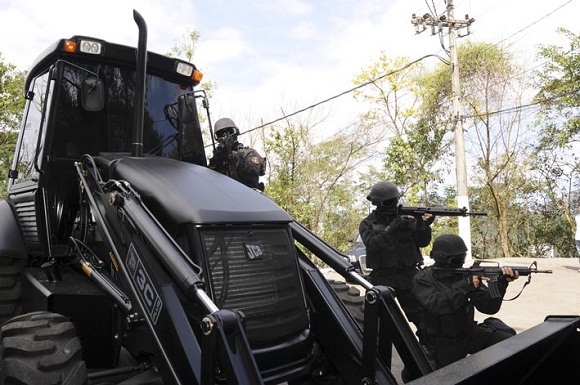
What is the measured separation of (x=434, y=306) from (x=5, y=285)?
10.3ft

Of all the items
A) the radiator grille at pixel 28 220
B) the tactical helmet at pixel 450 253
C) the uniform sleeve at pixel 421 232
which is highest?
the radiator grille at pixel 28 220

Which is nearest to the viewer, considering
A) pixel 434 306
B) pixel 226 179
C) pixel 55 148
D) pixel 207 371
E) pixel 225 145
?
pixel 207 371

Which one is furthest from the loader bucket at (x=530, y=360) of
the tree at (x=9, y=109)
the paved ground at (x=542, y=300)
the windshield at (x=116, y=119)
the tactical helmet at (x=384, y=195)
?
the tree at (x=9, y=109)

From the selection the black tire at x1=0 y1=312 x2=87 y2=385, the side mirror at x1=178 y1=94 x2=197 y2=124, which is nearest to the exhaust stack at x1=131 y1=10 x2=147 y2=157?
the side mirror at x1=178 y1=94 x2=197 y2=124

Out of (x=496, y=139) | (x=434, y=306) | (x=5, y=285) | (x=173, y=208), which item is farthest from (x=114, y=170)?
(x=496, y=139)

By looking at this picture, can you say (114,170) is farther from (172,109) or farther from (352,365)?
(352,365)

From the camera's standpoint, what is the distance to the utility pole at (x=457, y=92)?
611 inches

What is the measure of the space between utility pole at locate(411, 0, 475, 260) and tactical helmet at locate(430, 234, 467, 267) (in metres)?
10.4

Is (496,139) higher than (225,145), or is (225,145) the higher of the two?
(496,139)

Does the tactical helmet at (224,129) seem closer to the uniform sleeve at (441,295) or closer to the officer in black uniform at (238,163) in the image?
the officer in black uniform at (238,163)

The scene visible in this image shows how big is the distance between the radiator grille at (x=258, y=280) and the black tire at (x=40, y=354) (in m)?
0.77

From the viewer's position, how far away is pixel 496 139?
69.8 ft

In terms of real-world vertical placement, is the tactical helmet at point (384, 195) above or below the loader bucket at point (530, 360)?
above

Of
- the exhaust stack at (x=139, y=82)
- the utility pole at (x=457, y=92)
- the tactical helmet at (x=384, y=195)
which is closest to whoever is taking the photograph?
the exhaust stack at (x=139, y=82)
